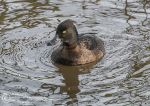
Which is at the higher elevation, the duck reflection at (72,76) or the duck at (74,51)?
the duck at (74,51)

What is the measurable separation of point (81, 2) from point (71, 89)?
Answer: 15.2ft

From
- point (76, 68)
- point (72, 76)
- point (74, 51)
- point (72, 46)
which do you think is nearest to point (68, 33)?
point (72, 46)

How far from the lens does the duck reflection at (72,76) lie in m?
10.1

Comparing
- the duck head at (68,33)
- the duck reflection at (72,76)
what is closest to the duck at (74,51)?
the duck head at (68,33)

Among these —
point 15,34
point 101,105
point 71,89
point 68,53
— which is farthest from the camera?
point 15,34

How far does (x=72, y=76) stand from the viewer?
10.9 metres

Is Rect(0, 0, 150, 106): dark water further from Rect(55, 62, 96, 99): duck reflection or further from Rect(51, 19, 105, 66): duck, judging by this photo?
Rect(51, 19, 105, 66): duck

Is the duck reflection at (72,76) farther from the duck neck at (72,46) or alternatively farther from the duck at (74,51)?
the duck neck at (72,46)

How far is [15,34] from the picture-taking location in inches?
502

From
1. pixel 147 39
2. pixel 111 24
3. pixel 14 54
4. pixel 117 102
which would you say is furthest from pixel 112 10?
pixel 117 102

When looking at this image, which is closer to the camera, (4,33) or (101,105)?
(101,105)

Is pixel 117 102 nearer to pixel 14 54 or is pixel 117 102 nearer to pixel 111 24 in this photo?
pixel 14 54

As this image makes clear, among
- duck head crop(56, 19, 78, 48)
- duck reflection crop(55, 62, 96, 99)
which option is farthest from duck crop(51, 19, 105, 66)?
duck reflection crop(55, 62, 96, 99)

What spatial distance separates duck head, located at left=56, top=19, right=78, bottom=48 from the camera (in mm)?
11148
